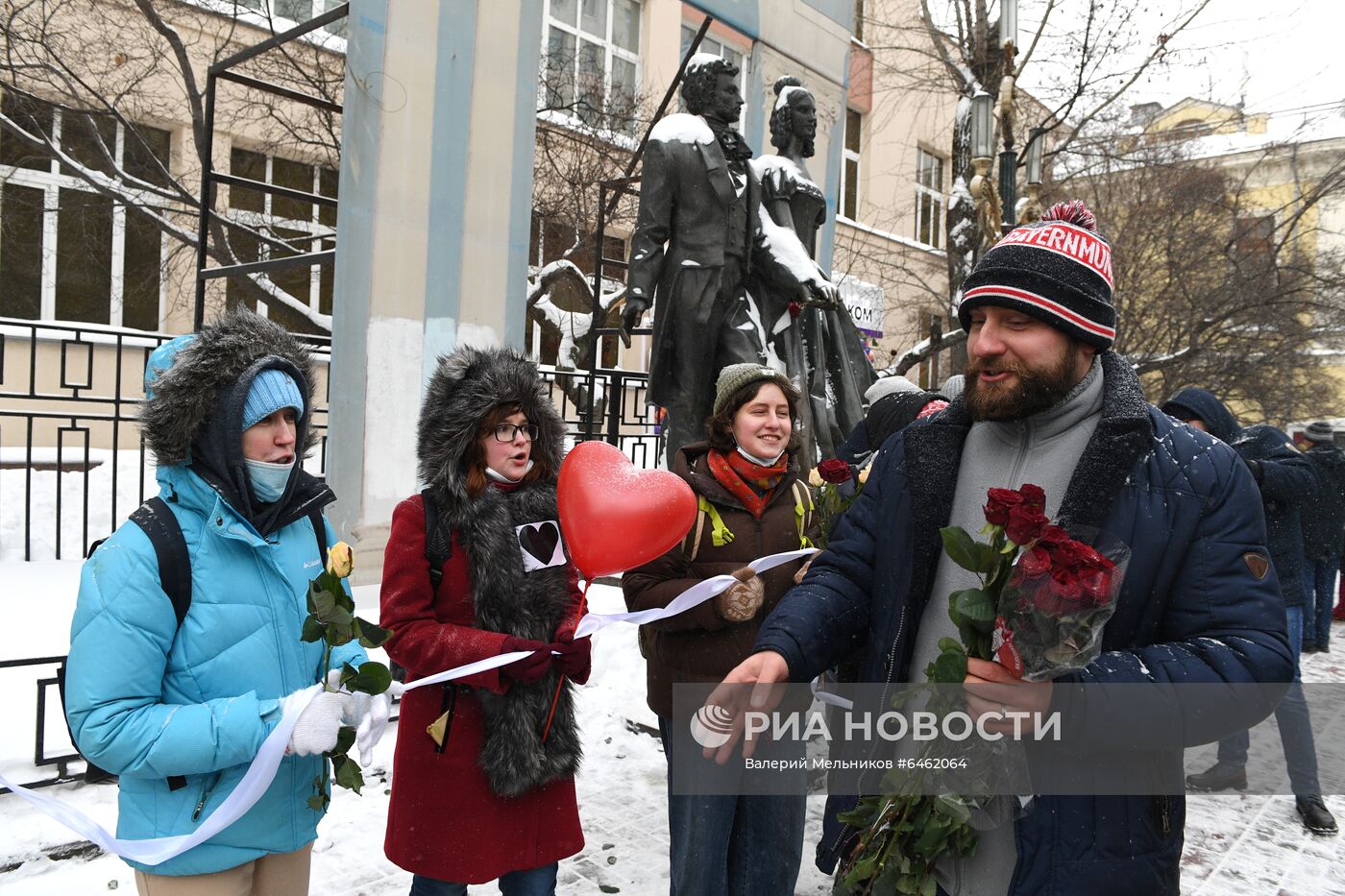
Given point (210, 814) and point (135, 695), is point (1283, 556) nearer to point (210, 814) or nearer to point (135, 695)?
point (210, 814)

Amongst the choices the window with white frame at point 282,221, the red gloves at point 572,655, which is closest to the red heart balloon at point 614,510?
the red gloves at point 572,655

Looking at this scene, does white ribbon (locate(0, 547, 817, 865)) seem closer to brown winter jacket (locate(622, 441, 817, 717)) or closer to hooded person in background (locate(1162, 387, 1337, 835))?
brown winter jacket (locate(622, 441, 817, 717))

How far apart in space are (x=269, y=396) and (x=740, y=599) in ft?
4.94

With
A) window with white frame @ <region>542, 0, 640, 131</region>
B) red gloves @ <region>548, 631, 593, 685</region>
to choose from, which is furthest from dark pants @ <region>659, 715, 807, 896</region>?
window with white frame @ <region>542, 0, 640, 131</region>

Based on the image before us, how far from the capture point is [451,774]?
2.57 meters

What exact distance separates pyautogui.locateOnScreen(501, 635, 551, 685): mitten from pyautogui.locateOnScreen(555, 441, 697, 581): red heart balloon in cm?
25

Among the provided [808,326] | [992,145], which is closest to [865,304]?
[992,145]

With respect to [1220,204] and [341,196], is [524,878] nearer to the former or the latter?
[341,196]

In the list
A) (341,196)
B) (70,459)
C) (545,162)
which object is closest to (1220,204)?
(545,162)

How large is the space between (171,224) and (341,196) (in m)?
8.88

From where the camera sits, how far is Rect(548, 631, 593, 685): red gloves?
104 inches

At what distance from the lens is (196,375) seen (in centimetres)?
221

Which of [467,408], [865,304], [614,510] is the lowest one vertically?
[614,510]

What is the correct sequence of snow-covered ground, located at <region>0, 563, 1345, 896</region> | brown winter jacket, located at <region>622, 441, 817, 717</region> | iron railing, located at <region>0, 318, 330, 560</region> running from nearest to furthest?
brown winter jacket, located at <region>622, 441, 817, 717</region>
snow-covered ground, located at <region>0, 563, 1345, 896</region>
iron railing, located at <region>0, 318, 330, 560</region>
